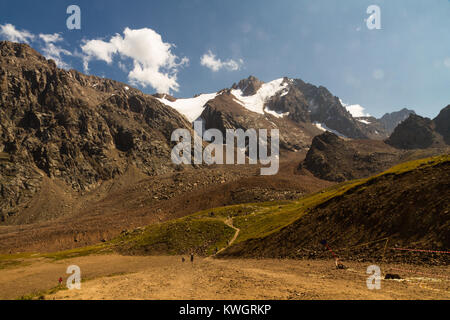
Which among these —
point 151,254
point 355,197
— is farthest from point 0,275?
point 355,197

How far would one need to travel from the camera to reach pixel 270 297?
20.2 m

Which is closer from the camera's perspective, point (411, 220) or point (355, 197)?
point (411, 220)

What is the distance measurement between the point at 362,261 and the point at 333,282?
9449 mm

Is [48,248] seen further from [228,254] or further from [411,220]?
[411,220]

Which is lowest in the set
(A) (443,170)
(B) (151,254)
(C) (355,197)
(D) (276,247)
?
(B) (151,254)

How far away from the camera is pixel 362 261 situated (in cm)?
3058

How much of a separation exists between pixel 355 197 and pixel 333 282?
2531 centimetres

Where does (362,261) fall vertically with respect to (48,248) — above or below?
above

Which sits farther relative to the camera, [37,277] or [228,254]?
[37,277]

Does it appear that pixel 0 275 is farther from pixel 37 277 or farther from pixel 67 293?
pixel 67 293

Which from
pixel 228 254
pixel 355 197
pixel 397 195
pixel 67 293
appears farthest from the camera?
pixel 228 254
